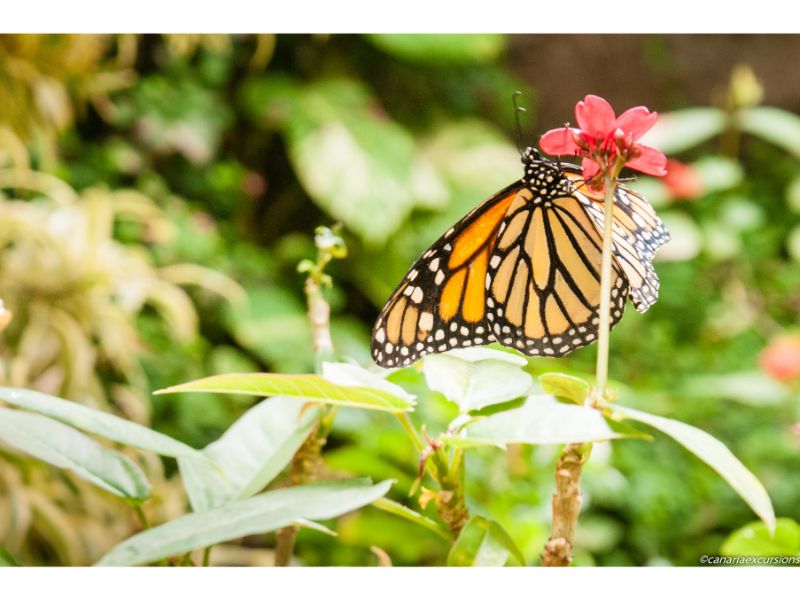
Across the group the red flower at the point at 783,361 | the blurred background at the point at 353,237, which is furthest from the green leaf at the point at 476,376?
the red flower at the point at 783,361

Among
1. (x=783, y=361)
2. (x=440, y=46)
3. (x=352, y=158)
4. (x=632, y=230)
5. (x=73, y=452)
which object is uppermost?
(x=440, y=46)

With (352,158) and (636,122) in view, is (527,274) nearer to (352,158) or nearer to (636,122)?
(636,122)

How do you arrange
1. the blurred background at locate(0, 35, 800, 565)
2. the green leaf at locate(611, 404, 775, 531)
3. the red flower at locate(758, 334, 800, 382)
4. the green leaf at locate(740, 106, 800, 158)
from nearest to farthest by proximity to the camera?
the green leaf at locate(611, 404, 775, 531) → the blurred background at locate(0, 35, 800, 565) → the red flower at locate(758, 334, 800, 382) → the green leaf at locate(740, 106, 800, 158)

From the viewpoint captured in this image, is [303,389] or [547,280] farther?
[547,280]

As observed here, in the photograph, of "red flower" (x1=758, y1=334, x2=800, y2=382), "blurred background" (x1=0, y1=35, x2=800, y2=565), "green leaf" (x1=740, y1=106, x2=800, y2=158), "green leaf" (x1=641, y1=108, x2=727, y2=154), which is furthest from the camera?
"green leaf" (x1=740, y1=106, x2=800, y2=158)

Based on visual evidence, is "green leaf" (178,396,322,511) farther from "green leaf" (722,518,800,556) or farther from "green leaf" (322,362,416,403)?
"green leaf" (722,518,800,556)

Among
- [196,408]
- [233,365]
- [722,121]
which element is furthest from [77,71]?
[722,121]

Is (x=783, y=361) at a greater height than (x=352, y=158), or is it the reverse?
(x=352, y=158)

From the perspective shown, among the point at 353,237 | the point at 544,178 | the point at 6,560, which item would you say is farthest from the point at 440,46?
the point at 6,560

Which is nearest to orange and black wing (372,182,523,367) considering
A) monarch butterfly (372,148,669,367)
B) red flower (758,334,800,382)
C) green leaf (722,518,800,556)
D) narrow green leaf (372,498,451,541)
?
monarch butterfly (372,148,669,367)
